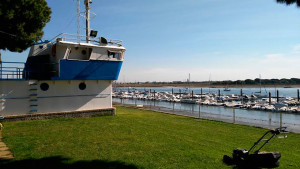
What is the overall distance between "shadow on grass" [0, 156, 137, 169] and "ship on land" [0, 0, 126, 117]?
29.2ft

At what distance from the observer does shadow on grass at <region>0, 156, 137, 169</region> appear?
6.35 meters

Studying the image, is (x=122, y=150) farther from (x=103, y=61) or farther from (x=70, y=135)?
(x=103, y=61)

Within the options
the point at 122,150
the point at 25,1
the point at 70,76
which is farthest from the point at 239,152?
the point at 25,1

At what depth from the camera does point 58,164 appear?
6.60 meters

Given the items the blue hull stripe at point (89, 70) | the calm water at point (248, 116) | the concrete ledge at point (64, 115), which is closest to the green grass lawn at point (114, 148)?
the concrete ledge at point (64, 115)

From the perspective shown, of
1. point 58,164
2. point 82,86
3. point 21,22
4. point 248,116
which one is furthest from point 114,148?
point 248,116

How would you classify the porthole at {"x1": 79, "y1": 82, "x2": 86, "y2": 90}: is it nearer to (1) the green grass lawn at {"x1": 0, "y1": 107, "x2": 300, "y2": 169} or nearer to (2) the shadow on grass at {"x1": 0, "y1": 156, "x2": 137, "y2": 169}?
(1) the green grass lawn at {"x1": 0, "y1": 107, "x2": 300, "y2": 169}

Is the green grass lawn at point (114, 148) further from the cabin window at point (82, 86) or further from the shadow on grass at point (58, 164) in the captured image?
the cabin window at point (82, 86)

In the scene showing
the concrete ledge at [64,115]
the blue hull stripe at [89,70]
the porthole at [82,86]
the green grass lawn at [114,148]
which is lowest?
the green grass lawn at [114,148]

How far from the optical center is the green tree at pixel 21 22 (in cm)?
1520

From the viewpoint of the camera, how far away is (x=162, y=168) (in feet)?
21.4

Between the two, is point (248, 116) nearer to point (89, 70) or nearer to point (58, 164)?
point (89, 70)

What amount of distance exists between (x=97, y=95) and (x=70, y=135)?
740 cm

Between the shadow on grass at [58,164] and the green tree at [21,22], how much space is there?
12.3 meters
